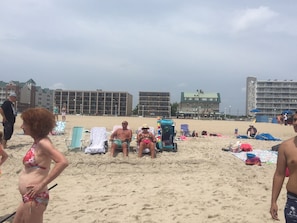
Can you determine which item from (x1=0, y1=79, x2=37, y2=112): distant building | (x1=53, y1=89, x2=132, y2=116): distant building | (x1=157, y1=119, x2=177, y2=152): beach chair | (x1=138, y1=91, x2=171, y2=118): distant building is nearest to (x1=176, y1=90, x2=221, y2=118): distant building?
(x1=138, y1=91, x2=171, y2=118): distant building

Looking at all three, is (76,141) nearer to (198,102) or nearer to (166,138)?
(166,138)

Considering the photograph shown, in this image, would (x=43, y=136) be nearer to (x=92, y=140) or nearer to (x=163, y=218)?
(x=163, y=218)

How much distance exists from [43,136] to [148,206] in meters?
2.90

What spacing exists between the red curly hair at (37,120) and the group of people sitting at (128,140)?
6.18 meters

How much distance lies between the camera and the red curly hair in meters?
2.47

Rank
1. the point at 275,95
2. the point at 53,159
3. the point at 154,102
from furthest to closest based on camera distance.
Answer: the point at 154,102 → the point at 275,95 → the point at 53,159

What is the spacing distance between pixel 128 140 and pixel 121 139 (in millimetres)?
195

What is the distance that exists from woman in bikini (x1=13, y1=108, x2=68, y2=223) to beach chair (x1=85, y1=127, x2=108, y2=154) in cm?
651

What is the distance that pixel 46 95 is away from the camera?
5615 inches

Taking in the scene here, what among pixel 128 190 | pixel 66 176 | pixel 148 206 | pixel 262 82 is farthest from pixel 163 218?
pixel 262 82

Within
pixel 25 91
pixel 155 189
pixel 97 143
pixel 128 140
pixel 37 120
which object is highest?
pixel 25 91

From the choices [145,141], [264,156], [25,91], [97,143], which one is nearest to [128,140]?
[145,141]

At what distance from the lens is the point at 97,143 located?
9.38 m

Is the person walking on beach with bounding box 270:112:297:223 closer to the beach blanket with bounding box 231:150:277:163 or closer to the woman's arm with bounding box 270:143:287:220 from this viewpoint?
the woman's arm with bounding box 270:143:287:220
